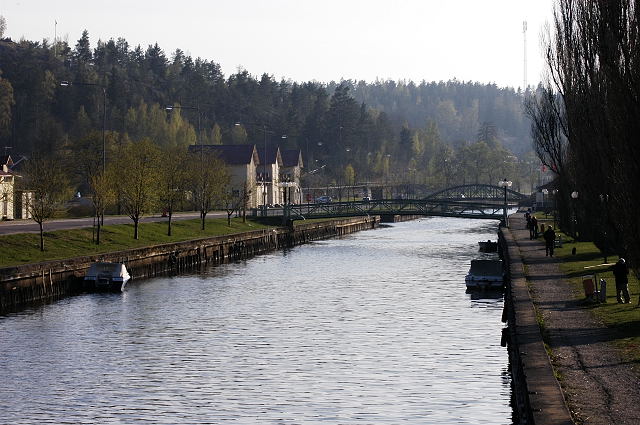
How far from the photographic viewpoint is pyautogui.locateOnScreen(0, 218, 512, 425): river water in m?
34.8

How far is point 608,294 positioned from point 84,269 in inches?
1386

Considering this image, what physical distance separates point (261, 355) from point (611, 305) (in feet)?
45.2

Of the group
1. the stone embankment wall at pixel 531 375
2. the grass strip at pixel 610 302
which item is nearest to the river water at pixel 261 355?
the stone embankment wall at pixel 531 375

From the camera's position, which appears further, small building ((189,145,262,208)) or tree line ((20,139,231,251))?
small building ((189,145,262,208))

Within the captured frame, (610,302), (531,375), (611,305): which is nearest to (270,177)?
(610,302)

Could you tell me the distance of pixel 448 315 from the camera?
5706cm

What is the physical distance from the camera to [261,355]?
44.8m

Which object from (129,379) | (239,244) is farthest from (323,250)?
(129,379)

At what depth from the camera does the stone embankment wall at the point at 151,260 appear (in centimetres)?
6169

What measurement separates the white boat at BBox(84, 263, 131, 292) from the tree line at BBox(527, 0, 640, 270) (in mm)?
28354

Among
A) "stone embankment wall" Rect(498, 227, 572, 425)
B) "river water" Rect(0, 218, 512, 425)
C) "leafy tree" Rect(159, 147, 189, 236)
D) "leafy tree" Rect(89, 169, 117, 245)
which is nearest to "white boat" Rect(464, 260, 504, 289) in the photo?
"river water" Rect(0, 218, 512, 425)

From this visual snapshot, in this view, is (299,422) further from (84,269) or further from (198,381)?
(84,269)

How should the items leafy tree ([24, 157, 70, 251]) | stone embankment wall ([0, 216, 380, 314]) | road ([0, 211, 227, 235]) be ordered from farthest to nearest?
road ([0, 211, 227, 235]) < leafy tree ([24, 157, 70, 251]) < stone embankment wall ([0, 216, 380, 314])

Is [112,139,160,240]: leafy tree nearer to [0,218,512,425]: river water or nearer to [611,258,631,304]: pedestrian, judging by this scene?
[0,218,512,425]: river water
